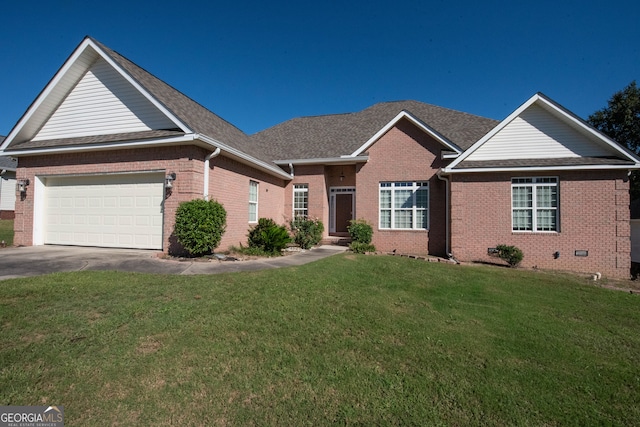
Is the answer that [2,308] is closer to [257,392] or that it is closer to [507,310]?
[257,392]

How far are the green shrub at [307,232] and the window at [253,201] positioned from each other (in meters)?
1.92

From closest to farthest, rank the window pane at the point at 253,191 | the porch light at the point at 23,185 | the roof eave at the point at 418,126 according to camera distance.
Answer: the porch light at the point at 23,185 < the roof eave at the point at 418,126 < the window pane at the point at 253,191

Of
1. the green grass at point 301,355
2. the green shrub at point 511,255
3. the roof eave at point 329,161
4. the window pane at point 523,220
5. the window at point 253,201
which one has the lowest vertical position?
the green grass at point 301,355

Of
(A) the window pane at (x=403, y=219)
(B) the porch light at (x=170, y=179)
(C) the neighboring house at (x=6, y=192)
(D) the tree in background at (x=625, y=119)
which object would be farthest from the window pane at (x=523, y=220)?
(C) the neighboring house at (x=6, y=192)

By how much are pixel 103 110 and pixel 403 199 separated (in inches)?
468

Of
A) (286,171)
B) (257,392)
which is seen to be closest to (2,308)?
(257,392)

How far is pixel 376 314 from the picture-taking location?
507 cm

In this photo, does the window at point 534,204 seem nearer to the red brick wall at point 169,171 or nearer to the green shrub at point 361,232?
the green shrub at point 361,232

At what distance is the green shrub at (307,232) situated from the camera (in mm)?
13086

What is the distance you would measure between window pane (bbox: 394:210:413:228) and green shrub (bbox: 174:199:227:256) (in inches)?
308

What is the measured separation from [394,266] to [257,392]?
6788mm

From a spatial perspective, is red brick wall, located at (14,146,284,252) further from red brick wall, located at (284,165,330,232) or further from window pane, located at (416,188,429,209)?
window pane, located at (416,188,429,209)

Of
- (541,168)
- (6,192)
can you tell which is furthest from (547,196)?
(6,192)

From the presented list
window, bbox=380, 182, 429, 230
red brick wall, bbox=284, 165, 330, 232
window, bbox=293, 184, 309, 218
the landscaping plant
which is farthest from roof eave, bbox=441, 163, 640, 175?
window, bbox=293, 184, 309, 218
